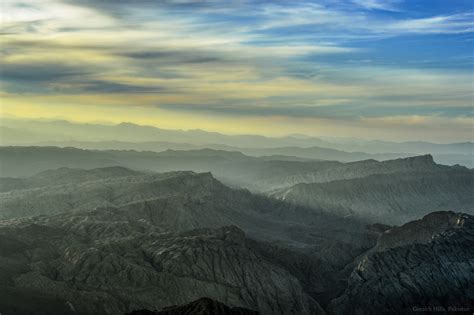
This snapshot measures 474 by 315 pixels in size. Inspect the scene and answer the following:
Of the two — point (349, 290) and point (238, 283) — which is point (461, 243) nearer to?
point (349, 290)

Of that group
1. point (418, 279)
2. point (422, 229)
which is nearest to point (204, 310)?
point (418, 279)

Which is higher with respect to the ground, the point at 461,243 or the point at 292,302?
the point at 461,243

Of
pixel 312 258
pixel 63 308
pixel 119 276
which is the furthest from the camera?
pixel 312 258

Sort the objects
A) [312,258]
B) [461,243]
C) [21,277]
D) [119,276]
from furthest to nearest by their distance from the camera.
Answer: [312,258] < [461,243] < [119,276] < [21,277]

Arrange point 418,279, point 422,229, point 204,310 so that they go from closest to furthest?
point 204,310
point 418,279
point 422,229

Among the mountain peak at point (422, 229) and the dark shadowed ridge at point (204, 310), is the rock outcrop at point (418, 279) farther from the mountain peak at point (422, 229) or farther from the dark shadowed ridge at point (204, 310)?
the dark shadowed ridge at point (204, 310)

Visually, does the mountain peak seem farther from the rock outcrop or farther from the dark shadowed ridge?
the dark shadowed ridge

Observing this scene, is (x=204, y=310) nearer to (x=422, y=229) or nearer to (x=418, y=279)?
(x=418, y=279)

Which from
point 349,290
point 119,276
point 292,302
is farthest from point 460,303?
point 119,276

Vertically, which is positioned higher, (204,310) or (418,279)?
(204,310)

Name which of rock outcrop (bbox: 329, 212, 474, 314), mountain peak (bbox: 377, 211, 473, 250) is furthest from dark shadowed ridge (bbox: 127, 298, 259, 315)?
mountain peak (bbox: 377, 211, 473, 250)

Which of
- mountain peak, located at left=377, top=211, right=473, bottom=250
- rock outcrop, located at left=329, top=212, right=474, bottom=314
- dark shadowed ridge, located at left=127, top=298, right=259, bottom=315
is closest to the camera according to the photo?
dark shadowed ridge, located at left=127, top=298, right=259, bottom=315
